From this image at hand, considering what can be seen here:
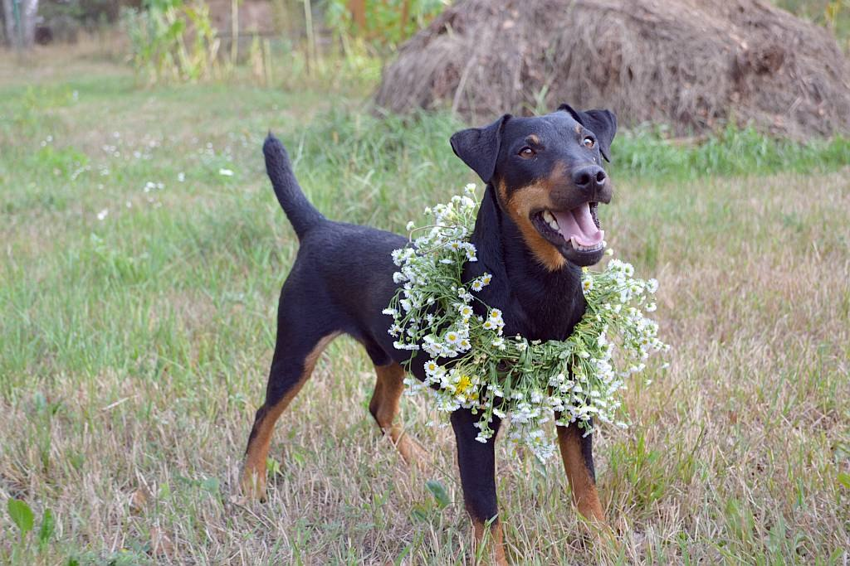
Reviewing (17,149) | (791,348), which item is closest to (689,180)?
(791,348)

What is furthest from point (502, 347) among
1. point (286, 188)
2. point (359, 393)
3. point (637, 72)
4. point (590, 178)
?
point (637, 72)

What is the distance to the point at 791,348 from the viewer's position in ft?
12.4

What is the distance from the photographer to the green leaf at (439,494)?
9.04 ft

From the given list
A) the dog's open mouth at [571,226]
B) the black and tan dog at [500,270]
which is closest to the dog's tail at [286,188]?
the black and tan dog at [500,270]

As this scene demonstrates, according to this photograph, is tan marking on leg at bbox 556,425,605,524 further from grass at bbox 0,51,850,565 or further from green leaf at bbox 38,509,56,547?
green leaf at bbox 38,509,56,547

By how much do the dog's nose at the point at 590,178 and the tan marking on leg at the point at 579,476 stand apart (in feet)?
2.60

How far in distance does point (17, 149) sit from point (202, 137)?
2230 mm

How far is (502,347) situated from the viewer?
2295mm

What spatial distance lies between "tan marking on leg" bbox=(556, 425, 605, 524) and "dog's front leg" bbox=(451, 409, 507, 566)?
25 centimetres

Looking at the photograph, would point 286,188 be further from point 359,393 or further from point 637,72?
point 637,72

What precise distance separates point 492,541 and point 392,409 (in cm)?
96

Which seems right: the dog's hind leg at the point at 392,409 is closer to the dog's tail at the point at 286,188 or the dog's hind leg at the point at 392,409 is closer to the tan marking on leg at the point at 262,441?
the tan marking on leg at the point at 262,441

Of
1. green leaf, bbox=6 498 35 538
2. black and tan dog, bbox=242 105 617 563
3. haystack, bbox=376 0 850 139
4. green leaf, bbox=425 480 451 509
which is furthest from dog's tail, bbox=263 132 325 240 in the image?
haystack, bbox=376 0 850 139

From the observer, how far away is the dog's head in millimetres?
2166
